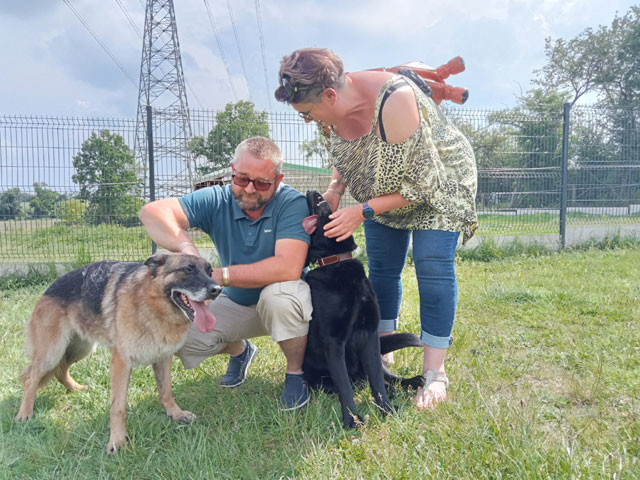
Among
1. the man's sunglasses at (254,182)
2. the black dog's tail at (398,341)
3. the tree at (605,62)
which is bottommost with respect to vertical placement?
the black dog's tail at (398,341)

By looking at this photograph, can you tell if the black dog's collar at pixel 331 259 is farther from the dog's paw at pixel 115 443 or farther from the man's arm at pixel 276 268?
the dog's paw at pixel 115 443

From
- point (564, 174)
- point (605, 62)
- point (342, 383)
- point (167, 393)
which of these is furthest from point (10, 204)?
point (605, 62)

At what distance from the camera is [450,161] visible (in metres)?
2.53

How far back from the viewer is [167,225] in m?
2.50

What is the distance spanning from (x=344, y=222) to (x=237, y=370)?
1.35 m

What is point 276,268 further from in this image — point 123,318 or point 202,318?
point 123,318

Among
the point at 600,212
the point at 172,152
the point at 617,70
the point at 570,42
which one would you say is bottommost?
the point at 600,212

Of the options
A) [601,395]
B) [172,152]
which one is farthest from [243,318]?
[172,152]

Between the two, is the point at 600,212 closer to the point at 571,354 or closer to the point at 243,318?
the point at 571,354

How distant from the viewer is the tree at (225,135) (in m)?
6.72

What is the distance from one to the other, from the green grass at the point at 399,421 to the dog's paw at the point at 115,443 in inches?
2.0

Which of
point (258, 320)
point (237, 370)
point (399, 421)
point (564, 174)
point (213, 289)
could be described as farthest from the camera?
point (564, 174)

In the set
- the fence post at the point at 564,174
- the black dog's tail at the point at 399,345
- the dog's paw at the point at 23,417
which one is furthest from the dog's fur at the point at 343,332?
the fence post at the point at 564,174

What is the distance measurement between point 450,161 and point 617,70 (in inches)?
1343
